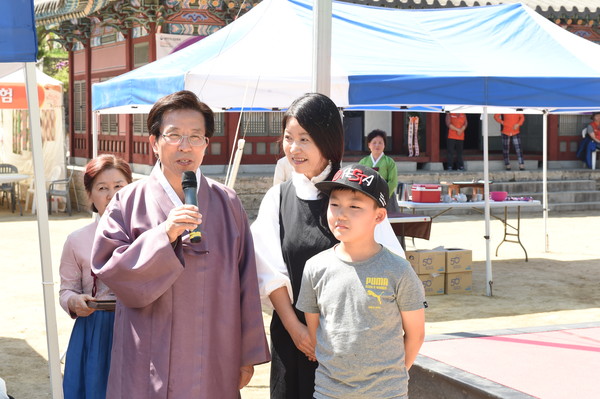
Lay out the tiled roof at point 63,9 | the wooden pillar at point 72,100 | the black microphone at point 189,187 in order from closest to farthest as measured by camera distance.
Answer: the black microphone at point 189,187, the tiled roof at point 63,9, the wooden pillar at point 72,100

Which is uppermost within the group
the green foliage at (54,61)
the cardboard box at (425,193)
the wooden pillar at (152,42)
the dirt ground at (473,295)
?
the green foliage at (54,61)

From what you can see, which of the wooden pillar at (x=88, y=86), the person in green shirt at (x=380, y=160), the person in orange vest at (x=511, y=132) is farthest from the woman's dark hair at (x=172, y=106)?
the wooden pillar at (x=88, y=86)

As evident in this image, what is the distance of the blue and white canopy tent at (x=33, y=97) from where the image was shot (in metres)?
2.89

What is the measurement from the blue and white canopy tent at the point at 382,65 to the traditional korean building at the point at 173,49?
224 inches

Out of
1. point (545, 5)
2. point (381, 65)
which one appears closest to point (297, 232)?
point (381, 65)

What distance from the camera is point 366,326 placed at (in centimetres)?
257

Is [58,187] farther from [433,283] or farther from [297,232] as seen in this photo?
[297,232]

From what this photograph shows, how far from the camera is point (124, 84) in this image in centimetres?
786

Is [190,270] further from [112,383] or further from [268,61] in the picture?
[268,61]

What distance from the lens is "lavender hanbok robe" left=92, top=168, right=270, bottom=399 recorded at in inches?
96.1

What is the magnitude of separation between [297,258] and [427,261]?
549 centimetres

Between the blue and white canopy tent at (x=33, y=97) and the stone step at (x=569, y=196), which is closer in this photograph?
the blue and white canopy tent at (x=33, y=97)

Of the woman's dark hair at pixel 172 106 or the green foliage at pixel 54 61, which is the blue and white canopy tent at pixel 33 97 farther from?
the green foliage at pixel 54 61

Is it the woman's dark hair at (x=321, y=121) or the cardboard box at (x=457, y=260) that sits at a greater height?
the woman's dark hair at (x=321, y=121)
